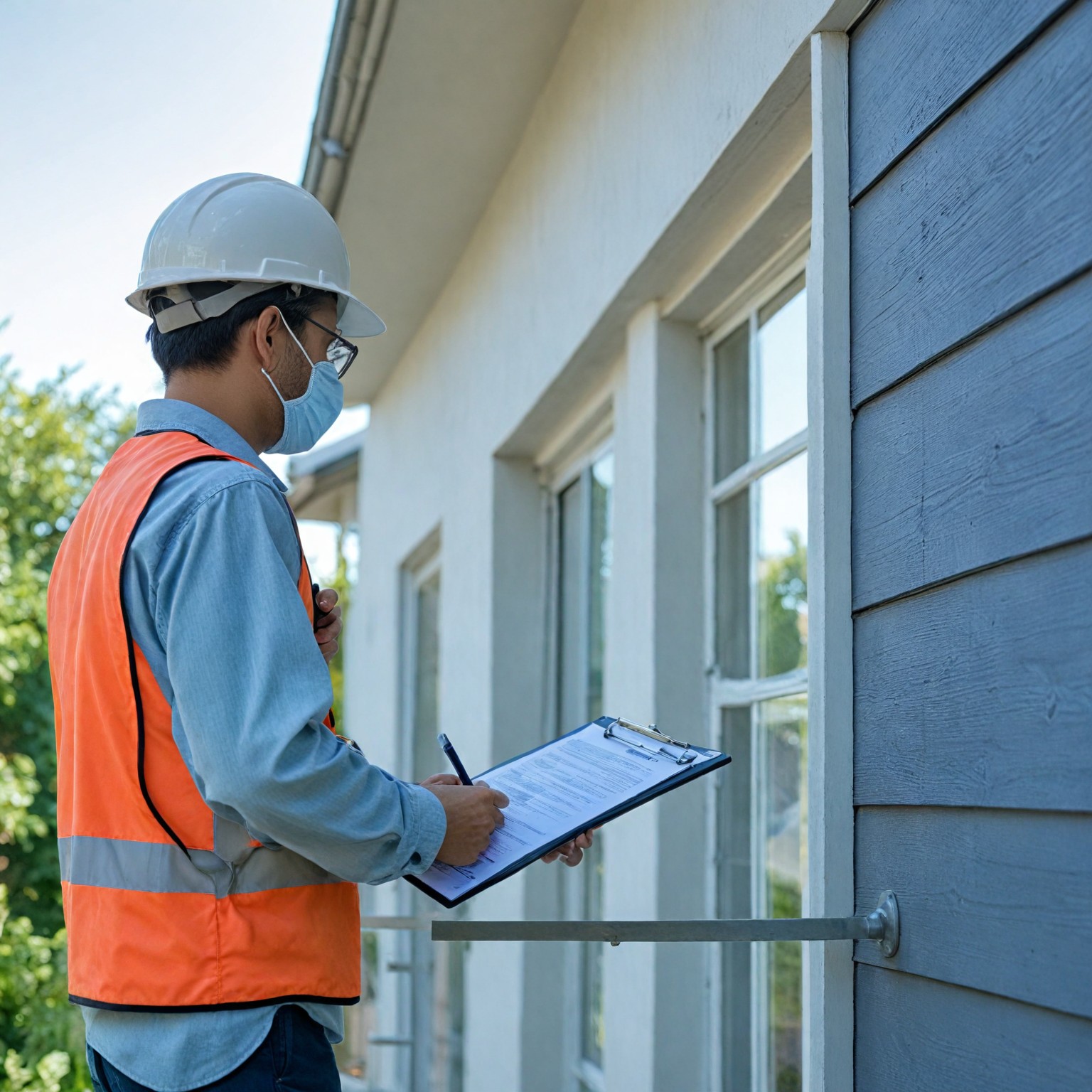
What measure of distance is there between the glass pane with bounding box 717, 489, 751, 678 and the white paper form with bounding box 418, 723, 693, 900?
1206mm

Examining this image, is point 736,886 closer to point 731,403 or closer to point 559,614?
point 731,403

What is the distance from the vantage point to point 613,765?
1.75 m

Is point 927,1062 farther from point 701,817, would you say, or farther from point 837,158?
point 701,817

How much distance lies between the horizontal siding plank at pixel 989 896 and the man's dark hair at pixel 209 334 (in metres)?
1.07

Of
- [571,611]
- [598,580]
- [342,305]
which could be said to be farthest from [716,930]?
[571,611]

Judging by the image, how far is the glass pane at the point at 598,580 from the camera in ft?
14.1

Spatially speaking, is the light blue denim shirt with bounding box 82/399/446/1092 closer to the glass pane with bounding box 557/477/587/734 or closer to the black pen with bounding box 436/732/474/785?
the black pen with bounding box 436/732/474/785

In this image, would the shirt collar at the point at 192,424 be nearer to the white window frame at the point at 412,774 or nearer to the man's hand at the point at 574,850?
the man's hand at the point at 574,850

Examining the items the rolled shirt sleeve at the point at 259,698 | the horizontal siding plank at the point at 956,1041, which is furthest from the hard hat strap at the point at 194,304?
the horizontal siding plank at the point at 956,1041

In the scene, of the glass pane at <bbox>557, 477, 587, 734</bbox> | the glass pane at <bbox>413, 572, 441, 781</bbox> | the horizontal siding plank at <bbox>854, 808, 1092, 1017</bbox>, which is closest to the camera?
the horizontal siding plank at <bbox>854, 808, 1092, 1017</bbox>

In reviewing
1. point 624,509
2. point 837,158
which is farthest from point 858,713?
point 624,509

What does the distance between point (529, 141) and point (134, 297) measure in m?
3.10

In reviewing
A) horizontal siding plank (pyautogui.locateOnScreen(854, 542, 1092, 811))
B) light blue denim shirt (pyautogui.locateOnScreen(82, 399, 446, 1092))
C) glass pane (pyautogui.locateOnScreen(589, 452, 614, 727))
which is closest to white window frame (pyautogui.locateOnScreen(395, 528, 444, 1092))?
glass pane (pyautogui.locateOnScreen(589, 452, 614, 727))

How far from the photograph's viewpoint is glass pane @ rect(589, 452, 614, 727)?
4301mm
